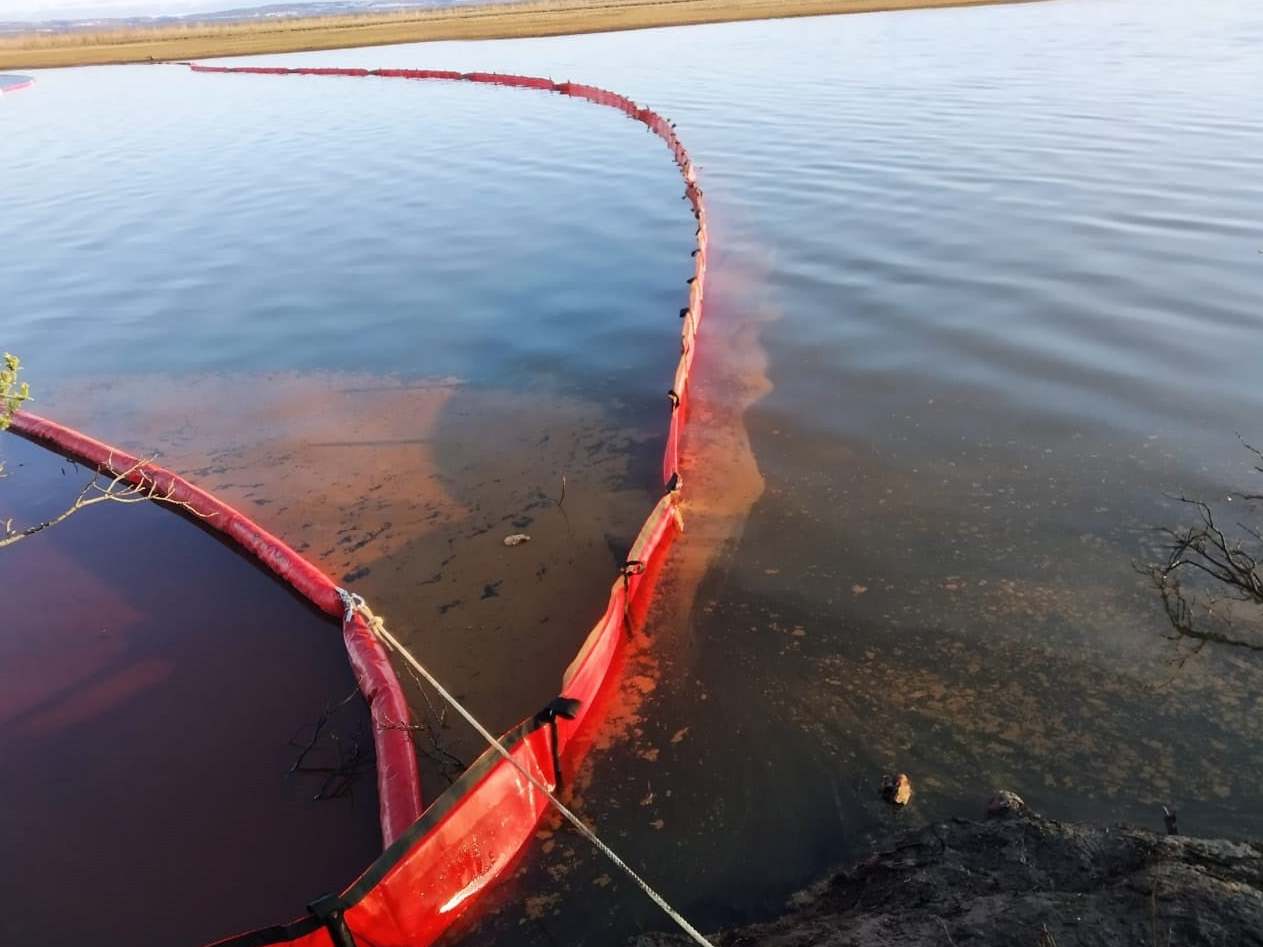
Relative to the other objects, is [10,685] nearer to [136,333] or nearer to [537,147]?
[136,333]

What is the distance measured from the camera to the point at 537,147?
23281 millimetres

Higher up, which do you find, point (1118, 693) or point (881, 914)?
point (881, 914)

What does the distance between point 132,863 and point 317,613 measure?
227cm

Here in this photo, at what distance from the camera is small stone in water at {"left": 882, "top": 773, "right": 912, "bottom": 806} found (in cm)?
470

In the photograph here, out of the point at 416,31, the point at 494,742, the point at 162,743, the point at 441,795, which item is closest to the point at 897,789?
the point at 494,742

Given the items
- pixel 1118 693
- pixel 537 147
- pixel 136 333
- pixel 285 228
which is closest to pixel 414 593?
pixel 1118 693

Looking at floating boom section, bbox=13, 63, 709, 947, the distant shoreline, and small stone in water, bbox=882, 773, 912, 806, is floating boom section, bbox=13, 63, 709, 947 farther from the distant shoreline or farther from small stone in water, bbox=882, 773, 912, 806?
the distant shoreline

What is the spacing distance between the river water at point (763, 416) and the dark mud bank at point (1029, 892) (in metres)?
0.37

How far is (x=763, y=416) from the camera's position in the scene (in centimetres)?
919

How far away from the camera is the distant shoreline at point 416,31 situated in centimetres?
5178

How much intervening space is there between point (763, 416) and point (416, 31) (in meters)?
65.5

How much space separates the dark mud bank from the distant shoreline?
180 ft

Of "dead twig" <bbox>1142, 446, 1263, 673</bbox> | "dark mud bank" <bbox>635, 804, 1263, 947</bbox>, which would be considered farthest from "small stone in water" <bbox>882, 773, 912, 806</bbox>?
"dead twig" <bbox>1142, 446, 1263, 673</bbox>

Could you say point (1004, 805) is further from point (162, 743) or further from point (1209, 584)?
point (162, 743)
